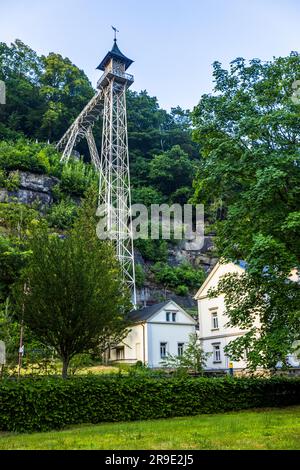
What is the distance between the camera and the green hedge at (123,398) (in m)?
10.7

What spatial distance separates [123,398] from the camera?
40.1ft

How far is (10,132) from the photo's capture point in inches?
1993

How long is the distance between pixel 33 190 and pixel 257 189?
105 ft

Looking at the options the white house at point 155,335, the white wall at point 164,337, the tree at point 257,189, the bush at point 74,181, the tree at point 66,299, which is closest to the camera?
the tree at point 257,189

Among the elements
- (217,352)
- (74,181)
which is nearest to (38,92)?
(74,181)

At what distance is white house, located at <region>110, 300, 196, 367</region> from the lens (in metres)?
28.4

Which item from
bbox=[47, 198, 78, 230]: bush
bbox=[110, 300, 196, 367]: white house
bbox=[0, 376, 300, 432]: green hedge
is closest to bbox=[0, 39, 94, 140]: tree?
bbox=[47, 198, 78, 230]: bush

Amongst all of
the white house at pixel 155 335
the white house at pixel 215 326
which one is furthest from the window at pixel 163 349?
the white house at pixel 215 326

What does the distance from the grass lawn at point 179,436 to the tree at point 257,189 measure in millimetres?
2296

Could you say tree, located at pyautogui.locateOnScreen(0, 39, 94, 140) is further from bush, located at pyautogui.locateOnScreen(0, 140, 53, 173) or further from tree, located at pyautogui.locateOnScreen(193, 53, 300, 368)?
tree, located at pyautogui.locateOnScreen(193, 53, 300, 368)

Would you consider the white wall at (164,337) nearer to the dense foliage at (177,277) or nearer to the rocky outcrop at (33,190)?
the dense foliage at (177,277)

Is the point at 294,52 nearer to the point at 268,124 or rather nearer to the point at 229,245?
the point at 268,124

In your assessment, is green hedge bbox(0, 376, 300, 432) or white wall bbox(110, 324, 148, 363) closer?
green hedge bbox(0, 376, 300, 432)

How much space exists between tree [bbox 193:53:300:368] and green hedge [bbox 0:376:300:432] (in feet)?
6.98
